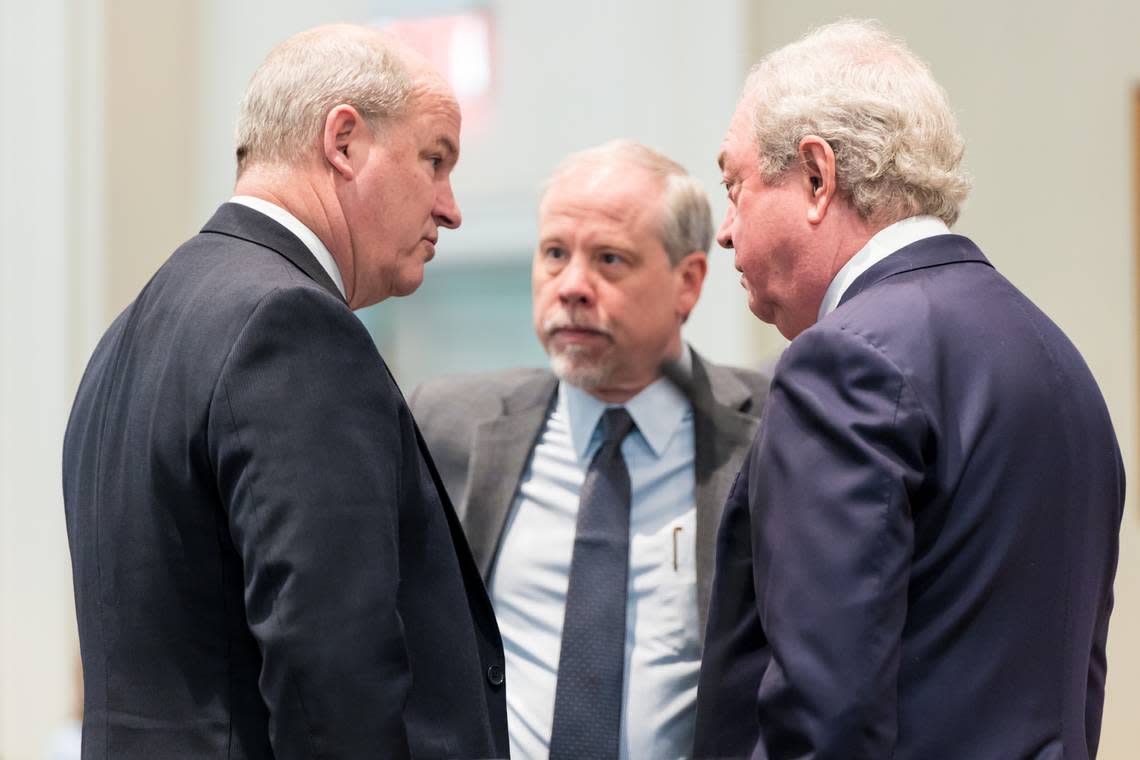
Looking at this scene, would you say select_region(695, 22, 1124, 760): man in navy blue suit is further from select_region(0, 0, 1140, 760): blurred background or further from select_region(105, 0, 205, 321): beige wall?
select_region(105, 0, 205, 321): beige wall

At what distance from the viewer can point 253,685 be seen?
4.89 feet

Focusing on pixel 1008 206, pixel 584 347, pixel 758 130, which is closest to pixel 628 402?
pixel 584 347

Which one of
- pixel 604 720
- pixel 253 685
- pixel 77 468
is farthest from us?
pixel 604 720

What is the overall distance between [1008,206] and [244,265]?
231 cm

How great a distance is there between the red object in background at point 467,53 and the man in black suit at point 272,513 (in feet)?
9.23

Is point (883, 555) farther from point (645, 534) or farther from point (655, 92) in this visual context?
point (655, 92)

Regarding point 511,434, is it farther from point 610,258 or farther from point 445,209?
point 445,209

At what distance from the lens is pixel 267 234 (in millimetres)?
1606

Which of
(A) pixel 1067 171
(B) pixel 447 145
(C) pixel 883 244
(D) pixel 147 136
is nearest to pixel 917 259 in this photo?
(C) pixel 883 244

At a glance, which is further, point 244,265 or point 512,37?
point 512,37

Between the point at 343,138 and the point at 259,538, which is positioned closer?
the point at 259,538

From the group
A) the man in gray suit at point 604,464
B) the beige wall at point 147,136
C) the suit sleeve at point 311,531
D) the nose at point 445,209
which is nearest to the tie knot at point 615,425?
the man in gray suit at point 604,464

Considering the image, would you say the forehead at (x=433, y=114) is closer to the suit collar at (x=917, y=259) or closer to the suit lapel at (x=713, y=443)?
the suit collar at (x=917, y=259)

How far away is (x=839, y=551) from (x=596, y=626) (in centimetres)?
83
